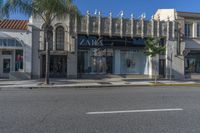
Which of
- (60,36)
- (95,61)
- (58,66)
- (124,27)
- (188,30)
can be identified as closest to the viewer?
(60,36)

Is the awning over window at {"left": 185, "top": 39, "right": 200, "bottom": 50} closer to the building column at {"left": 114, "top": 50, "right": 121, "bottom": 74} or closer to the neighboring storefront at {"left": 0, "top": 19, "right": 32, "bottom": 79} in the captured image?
the building column at {"left": 114, "top": 50, "right": 121, "bottom": 74}

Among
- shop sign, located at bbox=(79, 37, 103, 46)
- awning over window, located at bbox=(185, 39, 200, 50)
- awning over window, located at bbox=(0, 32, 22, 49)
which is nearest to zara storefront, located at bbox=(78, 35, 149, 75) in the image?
shop sign, located at bbox=(79, 37, 103, 46)

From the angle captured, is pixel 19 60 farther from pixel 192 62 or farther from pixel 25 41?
pixel 192 62

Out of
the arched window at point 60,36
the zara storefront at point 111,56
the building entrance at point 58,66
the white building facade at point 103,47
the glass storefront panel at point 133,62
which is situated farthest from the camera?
the glass storefront panel at point 133,62

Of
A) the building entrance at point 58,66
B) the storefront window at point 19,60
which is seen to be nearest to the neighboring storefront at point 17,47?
the storefront window at point 19,60

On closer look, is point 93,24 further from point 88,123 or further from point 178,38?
A: point 88,123

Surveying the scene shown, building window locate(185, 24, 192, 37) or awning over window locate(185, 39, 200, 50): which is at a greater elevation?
building window locate(185, 24, 192, 37)

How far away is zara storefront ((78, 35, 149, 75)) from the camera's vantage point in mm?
30266

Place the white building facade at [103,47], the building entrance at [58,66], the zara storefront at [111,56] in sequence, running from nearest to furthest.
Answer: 1. the white building facade at [103,47]
2. the building entrance at [58,66]
3. the zara storefront at [111,56]

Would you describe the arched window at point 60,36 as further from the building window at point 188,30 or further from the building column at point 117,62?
the building window at point 188,30

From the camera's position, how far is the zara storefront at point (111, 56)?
3027 cm

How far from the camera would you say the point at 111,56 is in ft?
102

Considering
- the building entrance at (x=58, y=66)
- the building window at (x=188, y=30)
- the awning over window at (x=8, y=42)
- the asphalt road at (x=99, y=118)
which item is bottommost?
the asphalt road at (x=99, y=118)

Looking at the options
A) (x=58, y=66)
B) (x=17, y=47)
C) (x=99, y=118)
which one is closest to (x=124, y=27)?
(x=58, y=66)
